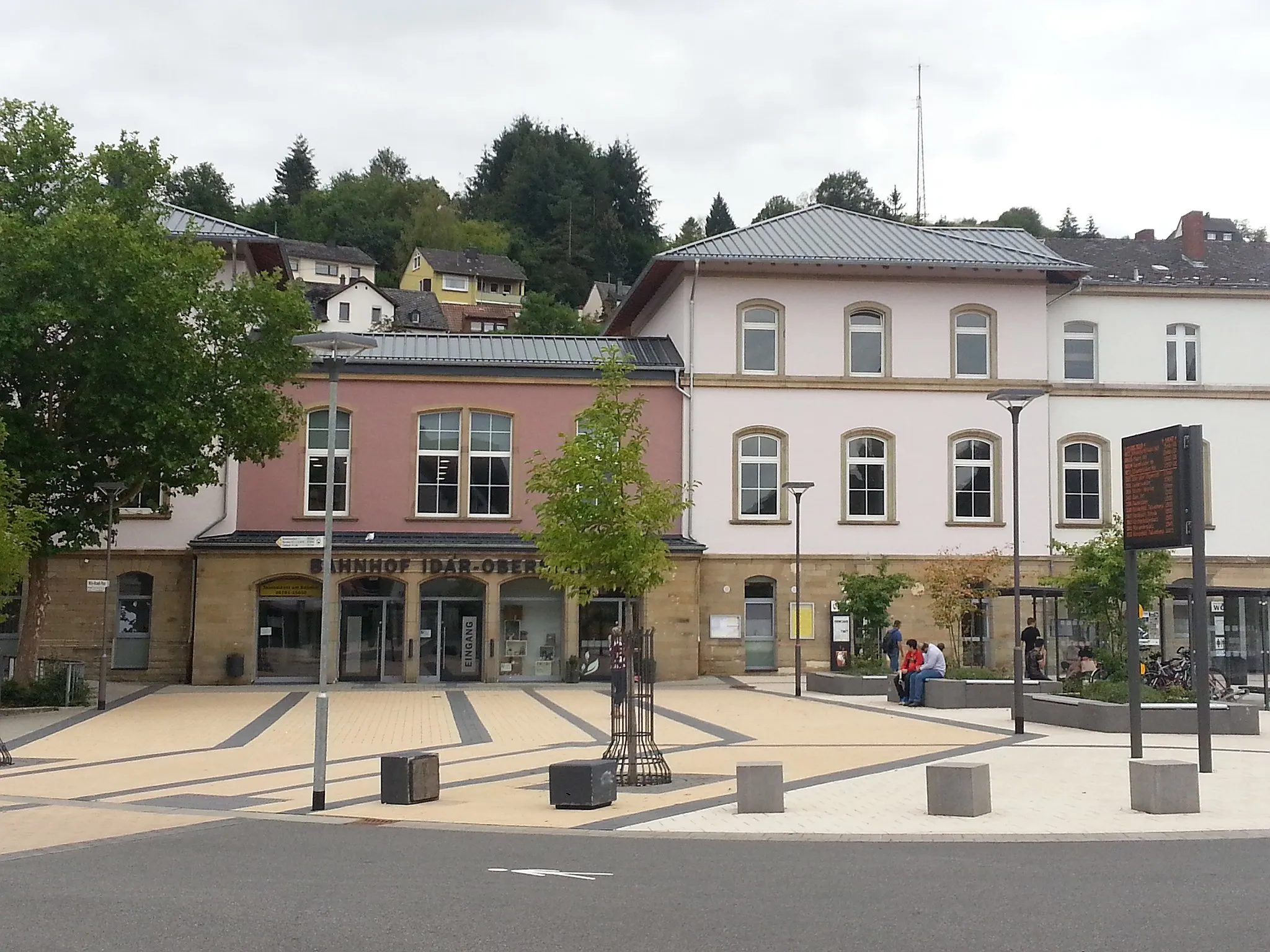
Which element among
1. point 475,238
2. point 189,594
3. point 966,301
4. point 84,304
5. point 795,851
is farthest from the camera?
point 475,238

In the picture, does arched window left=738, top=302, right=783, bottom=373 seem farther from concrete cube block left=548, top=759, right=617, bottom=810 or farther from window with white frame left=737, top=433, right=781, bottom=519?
concrete cube block left=548, top=759, right=617, bottom=810

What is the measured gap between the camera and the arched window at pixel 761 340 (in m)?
42.7

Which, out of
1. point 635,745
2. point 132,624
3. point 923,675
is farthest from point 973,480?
point 635,745

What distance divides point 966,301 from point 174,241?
22500 mm

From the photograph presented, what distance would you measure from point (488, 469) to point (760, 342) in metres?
8.67

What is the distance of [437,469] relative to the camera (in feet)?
136

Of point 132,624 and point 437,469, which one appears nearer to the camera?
point 132,624

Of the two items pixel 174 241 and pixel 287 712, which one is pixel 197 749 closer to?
pixel 287 712

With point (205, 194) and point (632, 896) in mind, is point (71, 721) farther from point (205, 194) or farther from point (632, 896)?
point (205, 194)

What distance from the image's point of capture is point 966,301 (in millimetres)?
43344

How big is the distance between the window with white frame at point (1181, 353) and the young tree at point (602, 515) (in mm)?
30355

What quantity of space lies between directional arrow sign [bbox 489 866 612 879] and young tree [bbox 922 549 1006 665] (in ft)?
87.2

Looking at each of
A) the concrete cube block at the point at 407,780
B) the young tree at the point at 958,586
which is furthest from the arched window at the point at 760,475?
the concrete cube block at the point at 407,780

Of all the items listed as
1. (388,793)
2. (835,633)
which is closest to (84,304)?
(388,793)
